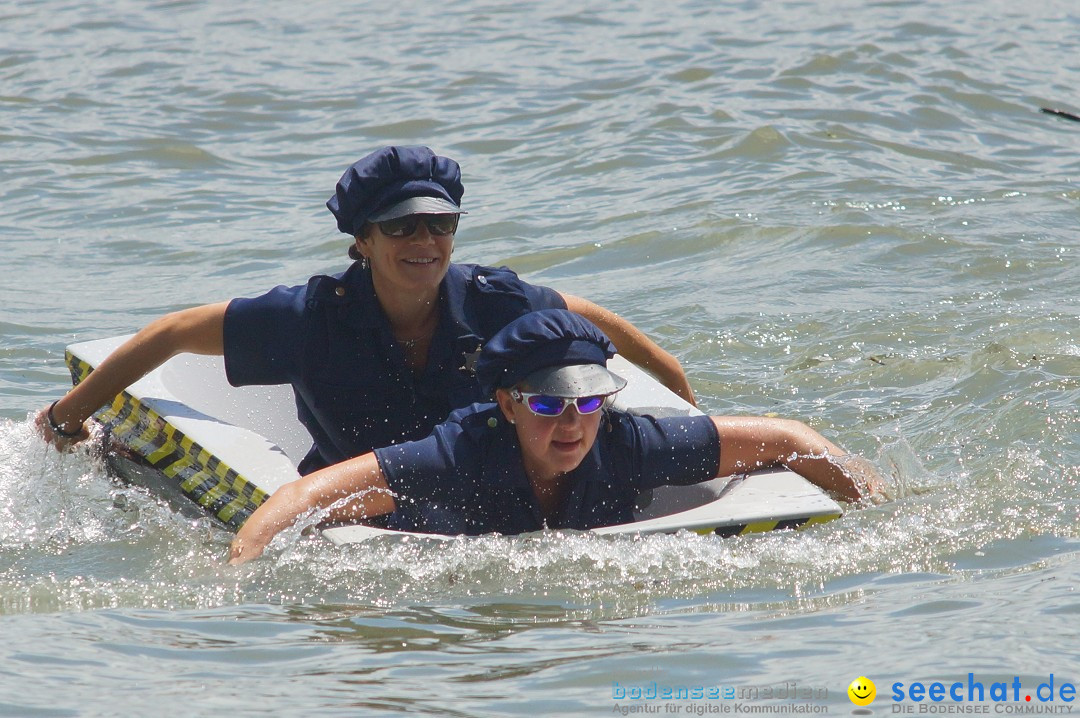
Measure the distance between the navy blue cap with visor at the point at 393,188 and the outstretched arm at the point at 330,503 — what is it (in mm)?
758

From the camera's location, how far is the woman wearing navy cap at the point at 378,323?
14.1ft

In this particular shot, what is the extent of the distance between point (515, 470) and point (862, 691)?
1.15 m

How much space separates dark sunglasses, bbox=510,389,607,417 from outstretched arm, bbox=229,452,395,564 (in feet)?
1.43

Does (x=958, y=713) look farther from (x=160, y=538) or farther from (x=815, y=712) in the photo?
(x=160, y=538)

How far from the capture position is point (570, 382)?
3746 mm

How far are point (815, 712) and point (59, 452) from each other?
282cm

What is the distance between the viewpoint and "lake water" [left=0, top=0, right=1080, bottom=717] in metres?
3.46

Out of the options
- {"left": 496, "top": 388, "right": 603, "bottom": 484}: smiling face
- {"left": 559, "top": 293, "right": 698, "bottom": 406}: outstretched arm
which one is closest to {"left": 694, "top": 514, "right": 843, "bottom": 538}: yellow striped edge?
{"left": 496, "top": 388, "right": 603, "bottom": 484}: smiling face

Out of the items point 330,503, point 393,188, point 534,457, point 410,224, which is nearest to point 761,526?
point 534,457

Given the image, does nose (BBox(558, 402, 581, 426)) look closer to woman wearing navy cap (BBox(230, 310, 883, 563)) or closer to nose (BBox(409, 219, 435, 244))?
woman wearing navy cap (BBox(230, 310, 883, 563))

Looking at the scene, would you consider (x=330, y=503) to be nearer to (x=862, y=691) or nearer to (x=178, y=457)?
(x=178, y=457)

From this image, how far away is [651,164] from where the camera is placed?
9.83m

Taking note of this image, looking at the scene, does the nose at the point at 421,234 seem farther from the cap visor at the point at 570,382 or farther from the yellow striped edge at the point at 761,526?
the yellow striped edge at the point at 761,526

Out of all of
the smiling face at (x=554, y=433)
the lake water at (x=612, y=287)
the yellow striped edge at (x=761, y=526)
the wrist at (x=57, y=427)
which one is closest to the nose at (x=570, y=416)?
the smiling face at (x=554, y=433)
